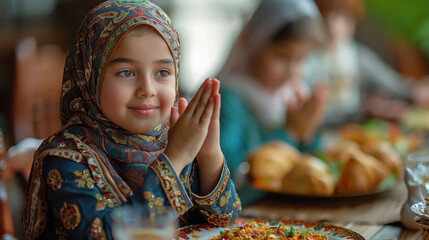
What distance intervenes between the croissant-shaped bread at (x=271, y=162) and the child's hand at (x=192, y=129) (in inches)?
28.6

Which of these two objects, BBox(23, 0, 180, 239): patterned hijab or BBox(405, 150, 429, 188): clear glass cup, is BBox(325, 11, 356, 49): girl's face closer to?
BBox(405, 150, 429, 188): clear glass cup

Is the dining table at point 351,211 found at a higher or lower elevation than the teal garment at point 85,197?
lower

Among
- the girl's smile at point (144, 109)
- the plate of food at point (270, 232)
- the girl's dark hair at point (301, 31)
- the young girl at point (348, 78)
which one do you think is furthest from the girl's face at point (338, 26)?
the girl's smile at point (144, 109)

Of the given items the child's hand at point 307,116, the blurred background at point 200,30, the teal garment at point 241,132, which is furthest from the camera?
the blurred background at point 200,30

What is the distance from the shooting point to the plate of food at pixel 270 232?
35.5 inches

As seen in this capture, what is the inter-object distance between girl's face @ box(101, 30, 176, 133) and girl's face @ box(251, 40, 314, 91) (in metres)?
1.22

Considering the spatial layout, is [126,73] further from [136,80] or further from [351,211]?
[351,211]

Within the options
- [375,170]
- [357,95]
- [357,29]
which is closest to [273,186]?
[375,170]

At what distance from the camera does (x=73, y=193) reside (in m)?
0.84

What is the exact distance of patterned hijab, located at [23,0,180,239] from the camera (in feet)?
2.85

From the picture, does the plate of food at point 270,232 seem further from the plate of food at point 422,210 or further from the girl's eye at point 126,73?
the girl's eye at point 126,73

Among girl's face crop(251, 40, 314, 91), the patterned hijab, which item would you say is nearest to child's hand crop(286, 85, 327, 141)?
girl's face crop(251, 40, 314, 91)

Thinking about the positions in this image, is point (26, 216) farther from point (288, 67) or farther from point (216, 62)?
point (216, 62)

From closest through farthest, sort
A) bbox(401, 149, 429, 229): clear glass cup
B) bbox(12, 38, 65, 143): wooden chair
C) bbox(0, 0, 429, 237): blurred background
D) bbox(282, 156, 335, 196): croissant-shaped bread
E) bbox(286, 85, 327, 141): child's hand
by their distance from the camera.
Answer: bbox(401, 149, 429, 229): clear glass cup
bbox(282, 156, 335, 196): croissant-shaped bread
bbox(286, 85, 327, 141): child's hand
bbox(12, 38, 65, 143): wooden chair
bbox(0, 0, 429, 237): blurred background
